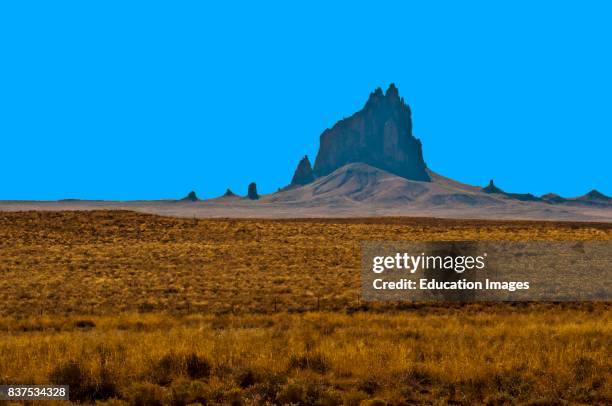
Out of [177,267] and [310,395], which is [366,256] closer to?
[177,267]

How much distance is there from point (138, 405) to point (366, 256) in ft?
111

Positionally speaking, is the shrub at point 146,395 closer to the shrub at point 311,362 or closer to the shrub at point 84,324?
the shrub at point 311,362

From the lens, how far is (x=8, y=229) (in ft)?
182

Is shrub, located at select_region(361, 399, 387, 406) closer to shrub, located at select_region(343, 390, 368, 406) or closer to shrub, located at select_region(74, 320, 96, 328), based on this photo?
shrub, located at select_region(343, 390, 368, 406)

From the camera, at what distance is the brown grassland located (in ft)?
30.5

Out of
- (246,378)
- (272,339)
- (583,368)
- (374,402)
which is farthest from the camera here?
(272,339)

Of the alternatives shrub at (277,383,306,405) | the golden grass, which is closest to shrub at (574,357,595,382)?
shrub at (277,383,306,405)

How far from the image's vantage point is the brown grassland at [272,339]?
930 cm

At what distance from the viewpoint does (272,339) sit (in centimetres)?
1327

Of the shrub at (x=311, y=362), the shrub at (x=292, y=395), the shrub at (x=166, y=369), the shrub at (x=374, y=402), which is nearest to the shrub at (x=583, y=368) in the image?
the shrub at (x=374, y=402)

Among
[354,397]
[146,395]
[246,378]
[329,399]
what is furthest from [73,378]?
[354,397]

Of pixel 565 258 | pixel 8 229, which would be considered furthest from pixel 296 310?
pixel 8 229

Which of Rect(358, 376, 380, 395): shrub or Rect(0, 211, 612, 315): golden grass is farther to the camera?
Rect(0, 211, 612, 315): golden grass

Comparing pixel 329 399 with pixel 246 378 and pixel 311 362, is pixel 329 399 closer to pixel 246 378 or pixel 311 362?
pixel 246 378
